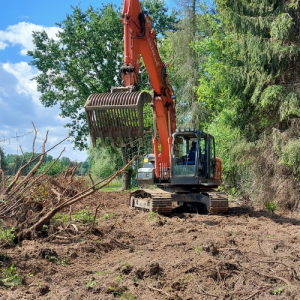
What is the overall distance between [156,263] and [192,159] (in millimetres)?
5825

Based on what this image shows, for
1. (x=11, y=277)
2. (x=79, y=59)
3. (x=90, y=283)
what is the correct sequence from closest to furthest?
(x=90, y=283), (x=11, y=277), (x=79, y=59)

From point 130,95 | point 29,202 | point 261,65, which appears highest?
point 261,65

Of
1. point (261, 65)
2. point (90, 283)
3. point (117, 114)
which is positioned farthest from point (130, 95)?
point (261, 65)

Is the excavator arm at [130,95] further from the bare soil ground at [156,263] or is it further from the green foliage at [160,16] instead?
the green foliage at [160,16]

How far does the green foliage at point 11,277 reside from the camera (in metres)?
4.73

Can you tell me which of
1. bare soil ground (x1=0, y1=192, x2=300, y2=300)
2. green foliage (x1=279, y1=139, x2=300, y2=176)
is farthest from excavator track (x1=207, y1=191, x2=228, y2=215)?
green foliage (x1=279, y1=139, x2=300, y2=176)

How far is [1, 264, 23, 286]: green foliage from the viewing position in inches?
186

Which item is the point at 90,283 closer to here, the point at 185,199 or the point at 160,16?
the point at 185,199

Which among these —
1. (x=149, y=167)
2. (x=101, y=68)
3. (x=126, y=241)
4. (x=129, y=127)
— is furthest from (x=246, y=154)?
(x=101, y=68)

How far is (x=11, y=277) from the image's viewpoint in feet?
16.0

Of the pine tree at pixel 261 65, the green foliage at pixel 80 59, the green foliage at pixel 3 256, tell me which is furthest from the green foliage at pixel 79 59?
the green foliage at pixel 3 256

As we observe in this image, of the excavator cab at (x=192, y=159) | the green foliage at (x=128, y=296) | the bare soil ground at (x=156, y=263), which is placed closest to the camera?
the green foliage at (x=128, y=296)

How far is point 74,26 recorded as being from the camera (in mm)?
26891

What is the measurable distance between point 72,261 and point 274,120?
9.05 meters
